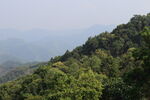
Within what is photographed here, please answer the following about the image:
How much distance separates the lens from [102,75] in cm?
3894

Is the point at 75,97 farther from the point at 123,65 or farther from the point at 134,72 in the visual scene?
the point at 123,65

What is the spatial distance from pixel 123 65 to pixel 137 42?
17.5 m

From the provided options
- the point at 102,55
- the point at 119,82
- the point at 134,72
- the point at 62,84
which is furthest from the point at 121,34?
the point at 134,72

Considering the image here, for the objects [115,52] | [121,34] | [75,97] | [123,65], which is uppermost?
[121,34]

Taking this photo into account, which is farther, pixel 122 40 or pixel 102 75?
pixel 122 40

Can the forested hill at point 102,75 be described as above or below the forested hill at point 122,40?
below

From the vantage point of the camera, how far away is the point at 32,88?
43875 mm

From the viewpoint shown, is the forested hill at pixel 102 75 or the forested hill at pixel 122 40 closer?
the forested hill at pixel 102 75

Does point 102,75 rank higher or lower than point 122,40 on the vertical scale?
lower

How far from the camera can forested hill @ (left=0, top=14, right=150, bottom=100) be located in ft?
61.3

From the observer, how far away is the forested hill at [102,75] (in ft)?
61.3

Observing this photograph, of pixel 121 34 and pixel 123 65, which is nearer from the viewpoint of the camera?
pixel 123 65

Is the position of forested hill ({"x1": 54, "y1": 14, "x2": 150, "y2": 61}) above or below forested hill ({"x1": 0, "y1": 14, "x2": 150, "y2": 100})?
above

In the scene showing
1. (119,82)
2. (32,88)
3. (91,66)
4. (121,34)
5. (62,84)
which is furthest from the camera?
(121,34)
